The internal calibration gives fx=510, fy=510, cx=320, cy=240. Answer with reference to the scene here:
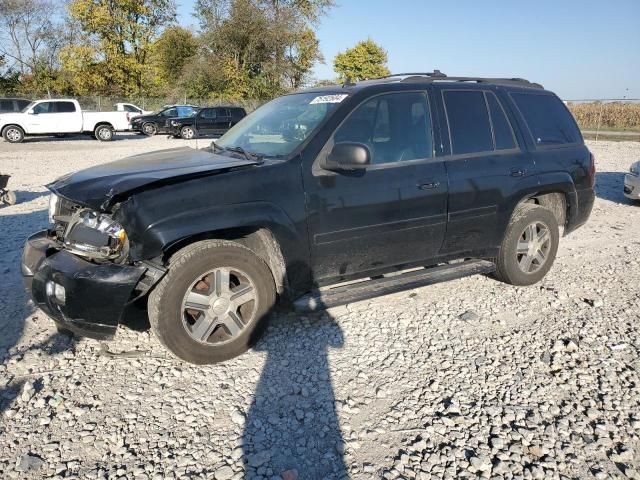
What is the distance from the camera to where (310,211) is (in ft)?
12.0

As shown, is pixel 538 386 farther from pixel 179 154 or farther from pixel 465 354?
pixel 179 154

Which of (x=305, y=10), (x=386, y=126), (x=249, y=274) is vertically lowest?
(x=249, y=274)

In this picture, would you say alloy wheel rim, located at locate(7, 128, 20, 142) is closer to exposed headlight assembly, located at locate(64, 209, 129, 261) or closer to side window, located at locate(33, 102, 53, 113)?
side window, located at locate(33, 102, 53, 113)

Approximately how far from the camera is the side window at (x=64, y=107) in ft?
73.9

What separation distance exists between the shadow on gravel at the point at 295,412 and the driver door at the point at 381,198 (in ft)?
1.77

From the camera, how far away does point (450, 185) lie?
4227mm

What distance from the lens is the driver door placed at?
12.3 feet

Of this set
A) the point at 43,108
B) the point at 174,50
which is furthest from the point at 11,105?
the point at 174,50

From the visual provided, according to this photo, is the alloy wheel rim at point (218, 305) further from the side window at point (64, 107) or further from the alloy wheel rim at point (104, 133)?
the alloy wheel rim at point (104, 133)

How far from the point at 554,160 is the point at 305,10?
144 ft

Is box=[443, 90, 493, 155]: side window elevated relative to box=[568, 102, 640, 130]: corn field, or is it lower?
lower

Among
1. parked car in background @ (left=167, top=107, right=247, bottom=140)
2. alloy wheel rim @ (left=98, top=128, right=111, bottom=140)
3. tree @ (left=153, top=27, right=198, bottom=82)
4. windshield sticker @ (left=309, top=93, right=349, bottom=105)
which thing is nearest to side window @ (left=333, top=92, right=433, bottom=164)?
windshield sticker @ (left=309, top=93, right=349, bottom=105)

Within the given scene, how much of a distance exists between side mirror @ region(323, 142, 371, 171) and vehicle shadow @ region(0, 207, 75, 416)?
94.5 inches

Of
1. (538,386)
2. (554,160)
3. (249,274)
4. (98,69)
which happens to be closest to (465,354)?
(538,386)
